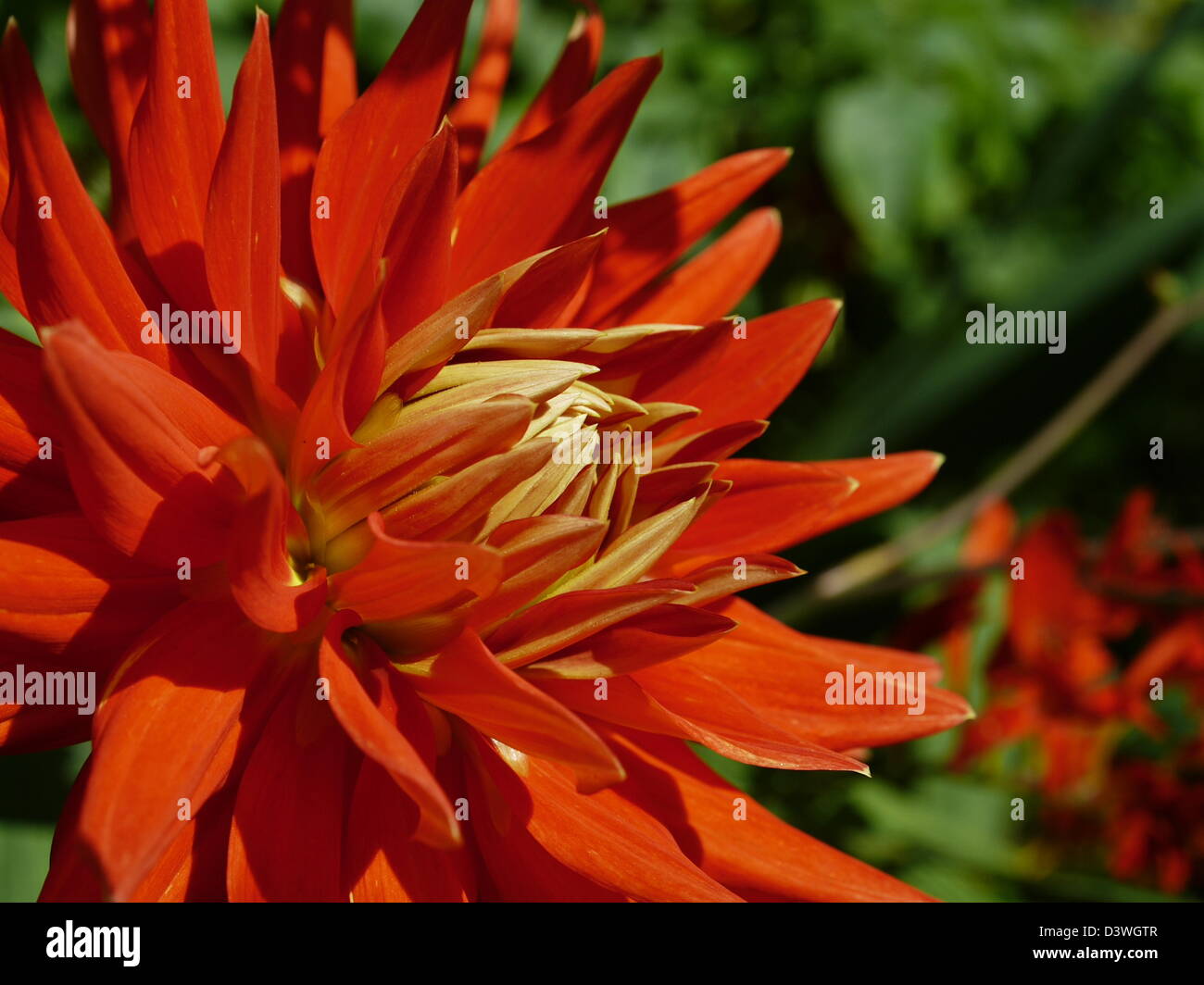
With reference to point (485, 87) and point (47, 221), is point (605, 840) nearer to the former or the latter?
point (47, 221)

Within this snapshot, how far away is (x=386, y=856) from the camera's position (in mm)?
977

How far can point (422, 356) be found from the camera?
1.02m

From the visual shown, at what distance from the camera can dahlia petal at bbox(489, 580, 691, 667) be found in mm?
953

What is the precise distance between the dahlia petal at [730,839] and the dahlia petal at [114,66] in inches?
28.7

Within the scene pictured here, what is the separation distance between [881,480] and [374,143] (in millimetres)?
681

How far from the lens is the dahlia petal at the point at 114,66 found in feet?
3.65

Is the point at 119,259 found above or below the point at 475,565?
above


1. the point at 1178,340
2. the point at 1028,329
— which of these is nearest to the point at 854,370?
the point at 1028,329

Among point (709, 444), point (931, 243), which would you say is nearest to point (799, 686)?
point (709, 444)

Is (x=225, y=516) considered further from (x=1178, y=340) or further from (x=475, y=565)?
(x=1178, y=340)

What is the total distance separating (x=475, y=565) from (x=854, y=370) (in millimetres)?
1855

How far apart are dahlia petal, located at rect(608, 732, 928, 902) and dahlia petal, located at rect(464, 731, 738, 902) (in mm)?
67
